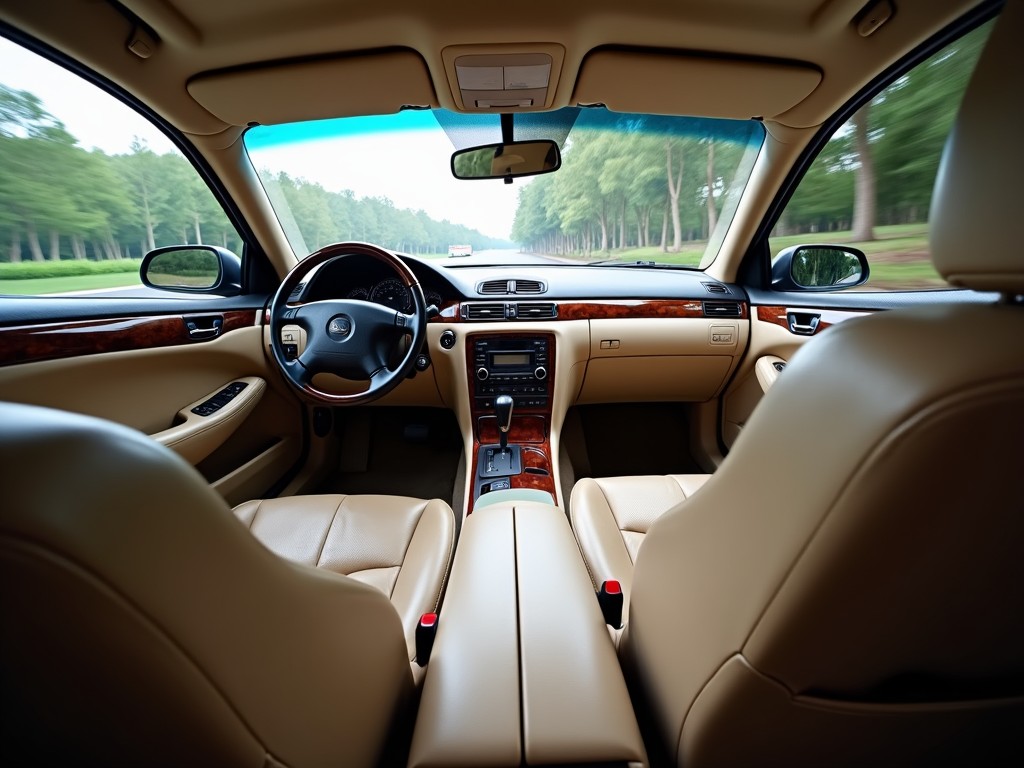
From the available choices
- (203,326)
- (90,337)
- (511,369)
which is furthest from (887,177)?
(90,337)

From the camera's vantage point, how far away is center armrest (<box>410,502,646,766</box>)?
672 millimetres

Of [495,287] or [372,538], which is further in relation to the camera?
[495,287]

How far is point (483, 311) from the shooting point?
250 cm

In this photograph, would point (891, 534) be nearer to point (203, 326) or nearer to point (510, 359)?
point (510, 359)

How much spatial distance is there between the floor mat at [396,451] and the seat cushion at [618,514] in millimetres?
1221

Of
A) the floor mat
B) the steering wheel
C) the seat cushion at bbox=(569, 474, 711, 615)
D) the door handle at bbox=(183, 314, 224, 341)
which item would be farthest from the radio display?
the door handle at bbox=(183, 314, 224, 341)

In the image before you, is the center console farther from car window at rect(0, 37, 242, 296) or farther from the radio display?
car window at rect(0, 37, 242, 296)

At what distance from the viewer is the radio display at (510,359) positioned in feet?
8.05

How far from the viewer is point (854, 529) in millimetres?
428

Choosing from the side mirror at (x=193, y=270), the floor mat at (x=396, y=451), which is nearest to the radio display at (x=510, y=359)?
the floor mat at (x=396, y=451)

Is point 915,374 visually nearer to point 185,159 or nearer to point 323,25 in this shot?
point 323,25

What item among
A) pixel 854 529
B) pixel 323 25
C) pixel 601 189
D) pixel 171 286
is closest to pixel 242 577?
pixel 854 529

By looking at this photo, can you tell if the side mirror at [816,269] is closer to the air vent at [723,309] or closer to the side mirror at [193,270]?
the air vent at [723,309]

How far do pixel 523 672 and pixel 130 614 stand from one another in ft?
2.04
